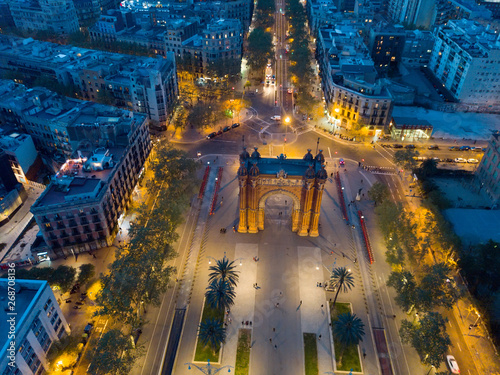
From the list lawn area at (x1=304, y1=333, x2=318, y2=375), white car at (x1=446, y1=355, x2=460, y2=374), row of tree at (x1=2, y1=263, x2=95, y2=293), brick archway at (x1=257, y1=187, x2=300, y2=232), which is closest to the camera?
white car at (x1=446, y1=355, x2=460, y2=374)

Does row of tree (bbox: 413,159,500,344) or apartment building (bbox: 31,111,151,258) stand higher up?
apartment building (bbox: 31,111,151,258)

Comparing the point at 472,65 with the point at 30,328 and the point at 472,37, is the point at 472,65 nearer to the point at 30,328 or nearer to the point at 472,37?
the point at 472,37

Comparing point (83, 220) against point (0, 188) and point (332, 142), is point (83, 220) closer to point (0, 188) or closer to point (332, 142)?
point (0, 188)

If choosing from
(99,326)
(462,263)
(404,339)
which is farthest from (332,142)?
(99,326)

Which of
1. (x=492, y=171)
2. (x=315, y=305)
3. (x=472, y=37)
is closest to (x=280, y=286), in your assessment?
(x=315, y=305)

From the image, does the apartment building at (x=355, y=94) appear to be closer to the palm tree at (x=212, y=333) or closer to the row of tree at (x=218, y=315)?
the row of tree at (x=218, y=315)

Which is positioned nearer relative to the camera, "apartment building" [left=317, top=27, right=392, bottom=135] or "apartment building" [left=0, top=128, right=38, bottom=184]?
"apartment building" [left=0, top=128, right=38, bottom=184]

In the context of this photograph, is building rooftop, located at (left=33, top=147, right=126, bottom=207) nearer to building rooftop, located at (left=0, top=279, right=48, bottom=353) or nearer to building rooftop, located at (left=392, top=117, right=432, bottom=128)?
building rooftop, located at (left=0, top=279, right=48, bottom=353)

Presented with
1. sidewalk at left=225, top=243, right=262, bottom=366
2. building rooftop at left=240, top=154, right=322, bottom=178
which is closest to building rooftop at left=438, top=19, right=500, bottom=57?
building rooftop at left=240, top=154, right=322, bottom=178
